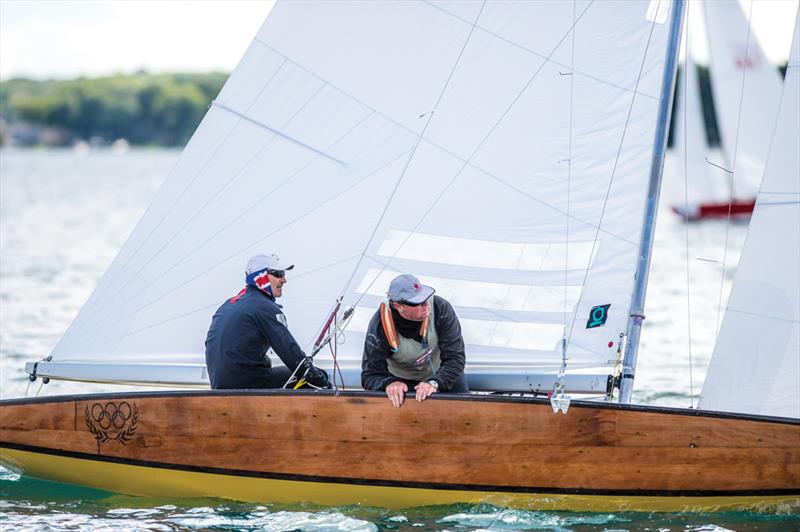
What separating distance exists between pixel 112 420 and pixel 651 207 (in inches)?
112

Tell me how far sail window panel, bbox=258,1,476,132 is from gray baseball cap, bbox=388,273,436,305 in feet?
3.51

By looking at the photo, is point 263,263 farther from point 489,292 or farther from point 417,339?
point 489,292

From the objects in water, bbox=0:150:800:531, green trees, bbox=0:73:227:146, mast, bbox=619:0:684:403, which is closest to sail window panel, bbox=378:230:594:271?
mast, bbox=619:0:684:403

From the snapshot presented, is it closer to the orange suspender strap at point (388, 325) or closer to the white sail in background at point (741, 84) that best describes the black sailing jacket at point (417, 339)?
the orange suspender strap at point (388, 325)

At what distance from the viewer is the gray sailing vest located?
5.98m

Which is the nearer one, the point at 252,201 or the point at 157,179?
the point at 252,201

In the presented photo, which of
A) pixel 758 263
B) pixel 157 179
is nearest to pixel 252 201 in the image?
pixel 758 263

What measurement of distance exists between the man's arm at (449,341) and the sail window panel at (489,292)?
0.58 metres

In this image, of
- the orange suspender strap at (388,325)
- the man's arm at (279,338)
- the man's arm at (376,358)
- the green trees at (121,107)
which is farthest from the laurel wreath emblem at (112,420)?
the green trees at (121,107)

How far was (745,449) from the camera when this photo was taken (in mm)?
5672

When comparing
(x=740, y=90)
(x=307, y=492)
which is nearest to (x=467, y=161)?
(x=307, y=492)

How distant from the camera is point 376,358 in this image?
5969 millimetres

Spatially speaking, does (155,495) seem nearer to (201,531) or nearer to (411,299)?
(201,531)

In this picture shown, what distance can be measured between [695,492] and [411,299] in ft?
5.28
